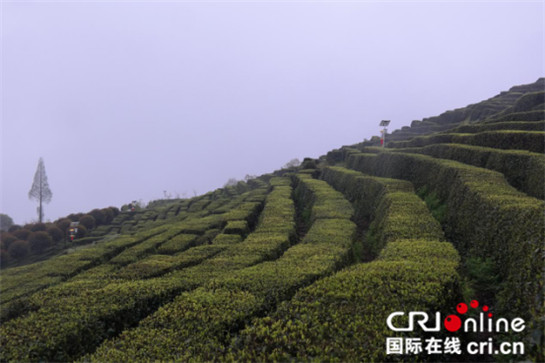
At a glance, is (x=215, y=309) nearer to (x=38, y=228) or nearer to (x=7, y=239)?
(x=7, y=239)

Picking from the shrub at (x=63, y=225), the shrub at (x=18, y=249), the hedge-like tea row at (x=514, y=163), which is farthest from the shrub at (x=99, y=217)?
the hedge-like tea row at (x=514, y=163)

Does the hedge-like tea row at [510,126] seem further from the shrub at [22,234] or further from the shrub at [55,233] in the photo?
the shrub at [22,234]

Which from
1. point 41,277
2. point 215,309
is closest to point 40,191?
point 41,277

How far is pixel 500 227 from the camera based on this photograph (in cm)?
744

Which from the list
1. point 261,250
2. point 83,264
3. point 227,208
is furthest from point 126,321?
point 227,208

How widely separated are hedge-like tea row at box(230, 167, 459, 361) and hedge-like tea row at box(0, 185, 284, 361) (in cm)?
321

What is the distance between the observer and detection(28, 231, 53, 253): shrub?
94.2ft

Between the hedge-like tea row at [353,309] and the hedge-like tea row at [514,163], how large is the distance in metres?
5.41

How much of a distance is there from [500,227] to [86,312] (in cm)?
961

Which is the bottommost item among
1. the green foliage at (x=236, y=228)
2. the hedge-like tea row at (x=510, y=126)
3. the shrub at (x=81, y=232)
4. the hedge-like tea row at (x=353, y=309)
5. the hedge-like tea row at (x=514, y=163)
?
the shrub at (x=81, y=232)

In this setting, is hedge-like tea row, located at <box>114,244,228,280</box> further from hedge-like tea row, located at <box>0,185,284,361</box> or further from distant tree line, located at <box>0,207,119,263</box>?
distant tree line, located at <box>0,207,119,263</box>

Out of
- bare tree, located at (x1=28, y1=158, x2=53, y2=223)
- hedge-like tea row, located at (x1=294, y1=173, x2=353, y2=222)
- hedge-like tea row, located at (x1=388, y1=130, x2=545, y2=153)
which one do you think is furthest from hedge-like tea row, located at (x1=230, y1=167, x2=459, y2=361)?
bare tree, located at (x1=28, y1=158, x2=53, y2=223)

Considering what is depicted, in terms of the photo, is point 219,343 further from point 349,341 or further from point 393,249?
point 393,249

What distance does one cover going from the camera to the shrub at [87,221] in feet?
118
